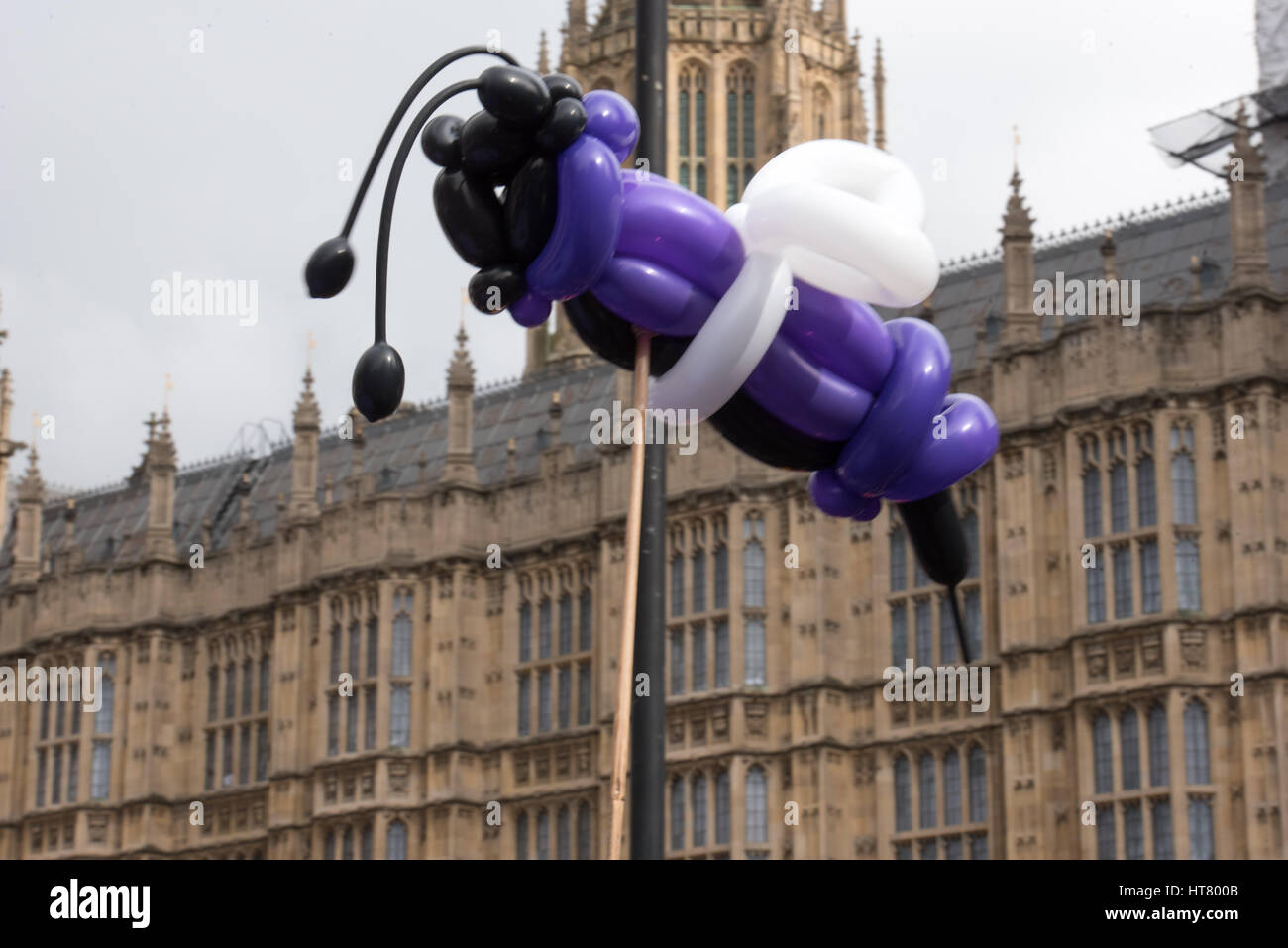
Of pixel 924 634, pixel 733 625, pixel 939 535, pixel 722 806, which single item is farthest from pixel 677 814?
pixel 939 535

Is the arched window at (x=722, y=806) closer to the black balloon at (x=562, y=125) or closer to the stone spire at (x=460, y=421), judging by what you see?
the stone spire at (x=460, y=421)

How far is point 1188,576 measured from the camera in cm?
3669

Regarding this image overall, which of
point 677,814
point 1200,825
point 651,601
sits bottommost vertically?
point 651,601

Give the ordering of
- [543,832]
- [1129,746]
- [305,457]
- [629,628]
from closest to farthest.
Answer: [629,628]
[1129,746]
[543,832]
[305,457]

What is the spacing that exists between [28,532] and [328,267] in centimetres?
4065

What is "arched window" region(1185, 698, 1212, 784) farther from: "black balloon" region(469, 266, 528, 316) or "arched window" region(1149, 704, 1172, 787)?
"black balloon" region(469, 266, 528, 316)

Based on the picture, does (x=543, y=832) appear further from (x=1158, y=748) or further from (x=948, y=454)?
(x=948, y=454)

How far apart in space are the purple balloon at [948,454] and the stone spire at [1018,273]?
23.0 metres

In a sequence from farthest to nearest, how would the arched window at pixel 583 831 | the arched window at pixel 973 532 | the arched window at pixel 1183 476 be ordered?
the arched window at pixel 583 831 → the arched window at pixel 973 532 → the arched window at pixel 1183 476

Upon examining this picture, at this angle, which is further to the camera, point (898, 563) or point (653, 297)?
point (898, 563)

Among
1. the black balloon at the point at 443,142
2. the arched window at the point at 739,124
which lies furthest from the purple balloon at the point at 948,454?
the arched window at the point at 739,124

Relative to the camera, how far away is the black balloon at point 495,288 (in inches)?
623

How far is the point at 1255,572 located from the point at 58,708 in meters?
25.5

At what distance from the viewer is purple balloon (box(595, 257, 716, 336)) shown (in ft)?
52.1
